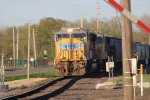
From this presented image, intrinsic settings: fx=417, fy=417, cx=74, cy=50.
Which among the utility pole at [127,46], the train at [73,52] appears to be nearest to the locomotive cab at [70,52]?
the train at [73,52]

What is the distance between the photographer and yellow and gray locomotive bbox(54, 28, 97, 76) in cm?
3141

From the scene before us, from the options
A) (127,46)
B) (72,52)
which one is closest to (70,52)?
(72,52)

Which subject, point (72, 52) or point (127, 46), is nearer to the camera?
point (127, 46)

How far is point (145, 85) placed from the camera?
17.5m

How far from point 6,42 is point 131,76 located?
93928 millimetres

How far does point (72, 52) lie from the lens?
3188cm

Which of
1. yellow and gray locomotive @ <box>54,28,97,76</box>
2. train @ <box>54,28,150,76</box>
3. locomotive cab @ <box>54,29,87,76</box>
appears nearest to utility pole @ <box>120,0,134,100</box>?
train @ <box>54,28,150,76</box>

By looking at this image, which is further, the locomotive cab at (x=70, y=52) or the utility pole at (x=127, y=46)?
the locomotive cab at (x=70, y=52)

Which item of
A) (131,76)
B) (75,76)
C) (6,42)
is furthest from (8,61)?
(131,76)

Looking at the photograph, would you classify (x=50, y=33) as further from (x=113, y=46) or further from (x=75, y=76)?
(x=75, y=76)

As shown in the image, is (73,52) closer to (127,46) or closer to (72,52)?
(72,52)

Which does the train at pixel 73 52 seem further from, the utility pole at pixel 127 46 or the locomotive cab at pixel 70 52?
the utility pole at pixel 127 46

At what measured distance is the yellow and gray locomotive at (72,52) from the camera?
3141 centimetres

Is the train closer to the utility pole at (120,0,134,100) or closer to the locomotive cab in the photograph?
the locomotive cab
